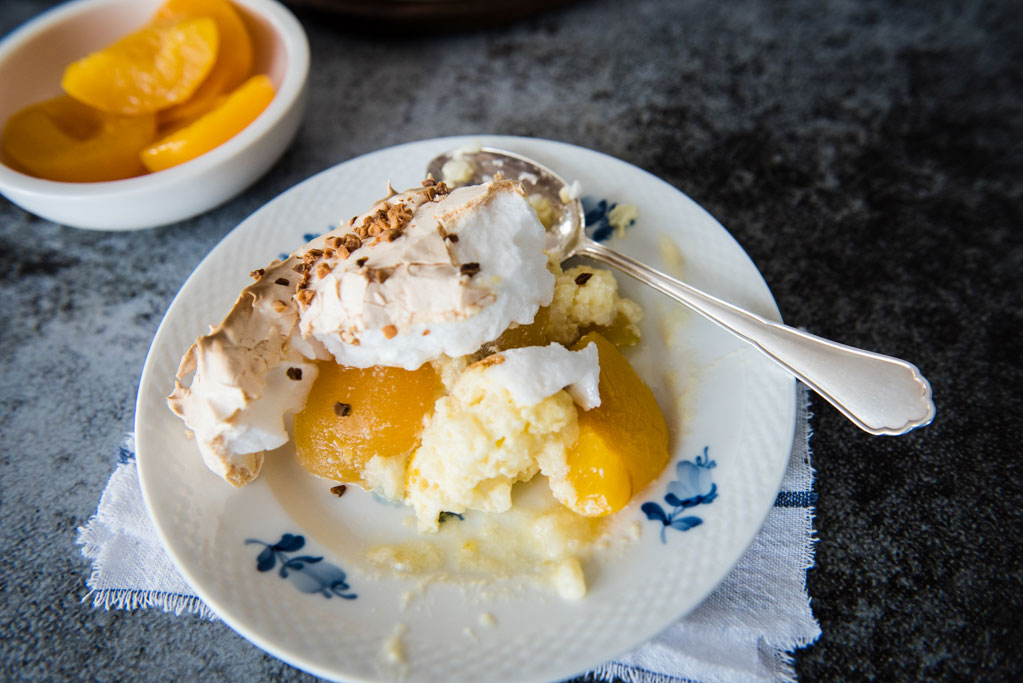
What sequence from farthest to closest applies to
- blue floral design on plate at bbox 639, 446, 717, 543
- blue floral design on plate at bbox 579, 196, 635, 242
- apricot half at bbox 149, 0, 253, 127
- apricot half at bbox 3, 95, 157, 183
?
apricot half at bbox 149, 0, 253, 127 < apricot half at bbox 3, 95, 157, 183 < blue floral design on plate at bbox 579, 196, 635, 242 < blue floral design on plate at bbox 639, 446, 717, 543

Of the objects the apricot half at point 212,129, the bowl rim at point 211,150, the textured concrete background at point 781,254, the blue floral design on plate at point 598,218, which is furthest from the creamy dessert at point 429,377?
the apricot half at point 212,129

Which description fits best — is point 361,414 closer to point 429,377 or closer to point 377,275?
point 429,377

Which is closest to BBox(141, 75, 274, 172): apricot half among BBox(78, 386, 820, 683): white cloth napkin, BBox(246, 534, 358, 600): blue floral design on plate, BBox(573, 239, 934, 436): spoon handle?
BBox(78, 386, 820, 683): white cloth napkin

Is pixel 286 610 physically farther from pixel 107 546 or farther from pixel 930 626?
pixel 930 626

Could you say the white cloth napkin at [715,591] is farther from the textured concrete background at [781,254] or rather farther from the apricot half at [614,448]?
the apricot half at [614,448]

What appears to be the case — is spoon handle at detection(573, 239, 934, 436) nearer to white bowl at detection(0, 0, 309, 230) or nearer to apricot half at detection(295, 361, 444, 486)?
apricot half at detection(295, 361, 444, 486)

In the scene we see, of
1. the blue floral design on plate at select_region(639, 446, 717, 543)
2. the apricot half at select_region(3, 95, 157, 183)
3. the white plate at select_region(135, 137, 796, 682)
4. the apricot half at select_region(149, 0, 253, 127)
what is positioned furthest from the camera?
the apricot half at select_region(149, 0, 253, 127)

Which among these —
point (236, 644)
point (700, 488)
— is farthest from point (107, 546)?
point (700, 488)
